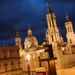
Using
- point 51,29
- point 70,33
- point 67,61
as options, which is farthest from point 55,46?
point 70,33

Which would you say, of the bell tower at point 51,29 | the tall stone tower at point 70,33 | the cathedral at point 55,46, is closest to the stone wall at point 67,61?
the cathedral at point 55,46

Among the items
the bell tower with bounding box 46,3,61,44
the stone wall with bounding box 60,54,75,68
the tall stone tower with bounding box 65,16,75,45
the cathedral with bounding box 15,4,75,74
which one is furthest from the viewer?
the tall stone tower with bounding box 65,16,75,45

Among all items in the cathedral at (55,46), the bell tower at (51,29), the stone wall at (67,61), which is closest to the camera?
the stone wall at (67,61)

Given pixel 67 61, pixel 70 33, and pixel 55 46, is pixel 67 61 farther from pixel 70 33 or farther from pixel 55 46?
pixel 70 33

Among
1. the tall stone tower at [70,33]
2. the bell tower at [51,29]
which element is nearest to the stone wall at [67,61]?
the bell tower at [51,29]

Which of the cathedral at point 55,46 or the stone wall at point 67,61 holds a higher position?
the cathedral at point 55,46

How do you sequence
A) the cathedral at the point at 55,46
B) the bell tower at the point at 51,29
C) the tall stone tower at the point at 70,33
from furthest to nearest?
the tall stone tower at the point at 70,33
the bell tower at the point at 51,29
the cathedral at the point at 55,46

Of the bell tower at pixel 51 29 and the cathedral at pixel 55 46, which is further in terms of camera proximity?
the bell tower at pixel 51 29

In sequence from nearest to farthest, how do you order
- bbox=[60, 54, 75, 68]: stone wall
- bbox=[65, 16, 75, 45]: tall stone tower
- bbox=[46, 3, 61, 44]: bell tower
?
bbox=[60, 54, 75, 68]: stone wall < bbox=[46, 3, 61, 44]: bell tower < bbox=[65, 16, 75, 45]: tall stone tower

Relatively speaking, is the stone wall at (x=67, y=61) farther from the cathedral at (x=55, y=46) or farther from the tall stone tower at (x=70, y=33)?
the tall stone tower at (x=70, y=33)

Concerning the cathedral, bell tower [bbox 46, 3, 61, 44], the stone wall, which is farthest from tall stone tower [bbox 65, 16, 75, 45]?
the stone wall

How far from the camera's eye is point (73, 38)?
62.4 metres

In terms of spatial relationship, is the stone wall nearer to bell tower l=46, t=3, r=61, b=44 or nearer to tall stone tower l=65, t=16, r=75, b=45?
bell tower l=46, t=3, r=61, b=44

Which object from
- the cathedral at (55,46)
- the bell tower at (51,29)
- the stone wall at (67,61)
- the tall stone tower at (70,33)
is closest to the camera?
the stone wall at (67,61)
